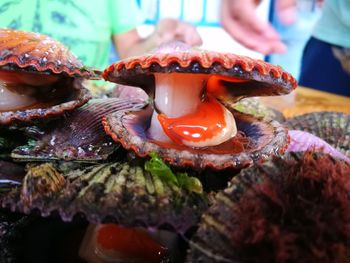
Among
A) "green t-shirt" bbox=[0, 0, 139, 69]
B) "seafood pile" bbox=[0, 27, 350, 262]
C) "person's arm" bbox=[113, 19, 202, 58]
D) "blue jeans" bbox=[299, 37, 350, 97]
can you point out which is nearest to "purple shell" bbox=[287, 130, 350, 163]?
"seafood pile" bbox=[0, 27, 350, 262]

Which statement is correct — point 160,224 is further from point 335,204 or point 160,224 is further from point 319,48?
point 319,48

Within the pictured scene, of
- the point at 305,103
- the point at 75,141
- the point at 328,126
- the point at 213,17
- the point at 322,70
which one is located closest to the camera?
the point at 75,141

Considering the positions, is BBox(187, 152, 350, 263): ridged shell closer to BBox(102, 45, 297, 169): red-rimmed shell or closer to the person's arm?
BBox(102, 45, 297, 169): red-rimmed shell

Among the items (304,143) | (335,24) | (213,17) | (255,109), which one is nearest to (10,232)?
(304,143)

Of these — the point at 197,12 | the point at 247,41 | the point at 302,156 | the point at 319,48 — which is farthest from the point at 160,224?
the point at 197,12

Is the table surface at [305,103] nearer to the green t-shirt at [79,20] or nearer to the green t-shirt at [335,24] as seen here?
the green t-shirt at [335,24]

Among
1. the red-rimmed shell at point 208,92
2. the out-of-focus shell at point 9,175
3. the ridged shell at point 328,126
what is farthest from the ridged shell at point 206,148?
the ridged shell at point 328,126

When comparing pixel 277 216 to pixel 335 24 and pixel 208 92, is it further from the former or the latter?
pixel 335 24
